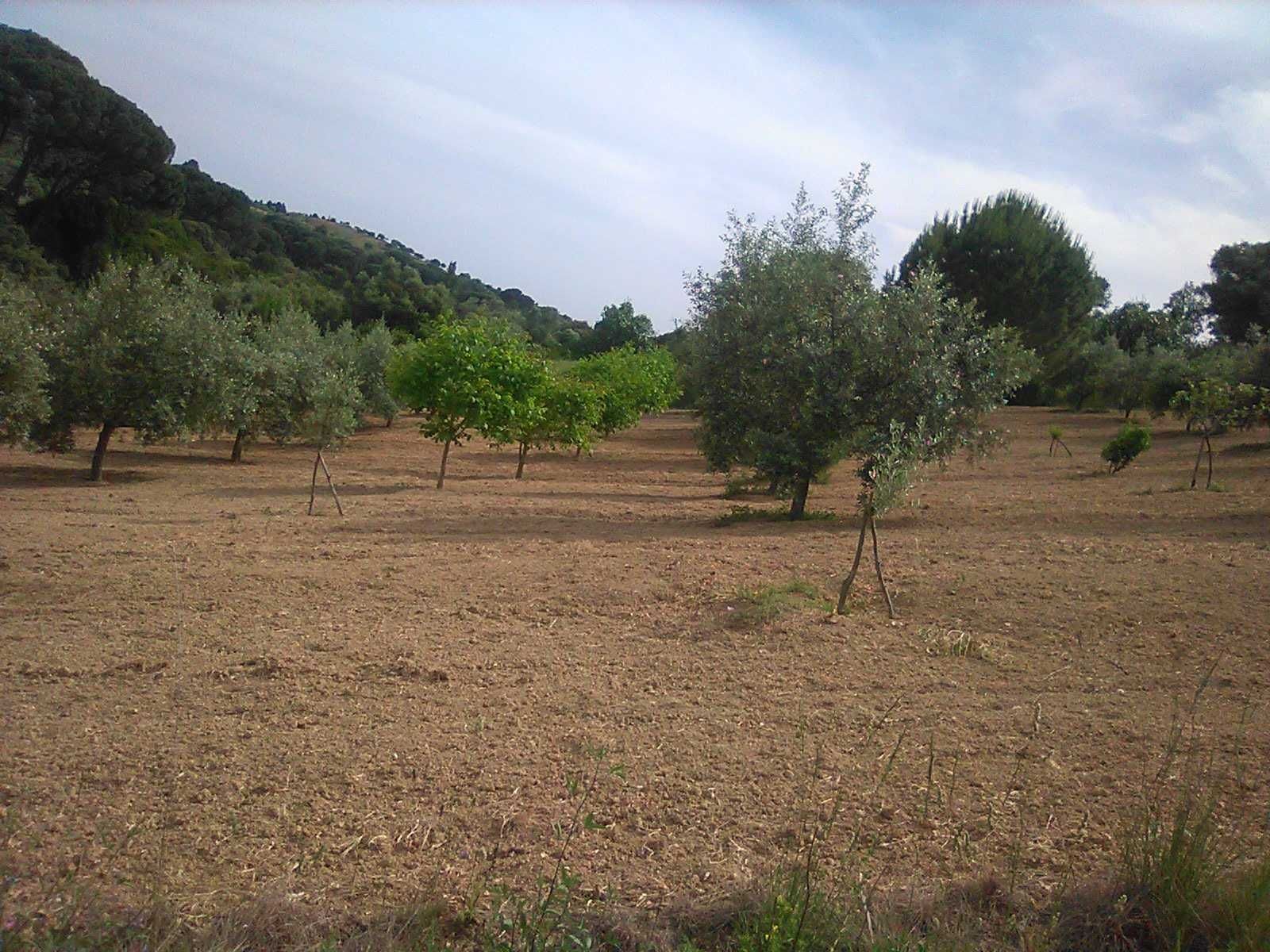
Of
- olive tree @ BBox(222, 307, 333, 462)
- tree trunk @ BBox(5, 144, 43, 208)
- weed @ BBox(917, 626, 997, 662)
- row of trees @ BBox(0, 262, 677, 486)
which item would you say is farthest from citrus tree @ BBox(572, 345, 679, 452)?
tree trunk @ BBox(5, 144, 43, 208)

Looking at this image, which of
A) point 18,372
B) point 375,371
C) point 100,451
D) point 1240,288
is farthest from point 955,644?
point 1240,288

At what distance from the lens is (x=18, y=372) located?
15797 mm

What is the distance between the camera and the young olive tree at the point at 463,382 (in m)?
19.1

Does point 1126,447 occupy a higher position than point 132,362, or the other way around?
point 1126,447

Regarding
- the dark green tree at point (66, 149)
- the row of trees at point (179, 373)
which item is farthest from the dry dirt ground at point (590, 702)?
the dark green tree at point (66, 149)

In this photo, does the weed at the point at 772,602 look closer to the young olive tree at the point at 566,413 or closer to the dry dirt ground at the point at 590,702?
the dry dirt ground at the point at 590,702

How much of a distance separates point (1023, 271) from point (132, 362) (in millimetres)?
31012

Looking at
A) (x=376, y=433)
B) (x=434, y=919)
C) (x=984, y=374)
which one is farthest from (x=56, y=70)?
(x=434, y=919)

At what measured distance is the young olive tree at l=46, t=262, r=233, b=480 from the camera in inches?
711

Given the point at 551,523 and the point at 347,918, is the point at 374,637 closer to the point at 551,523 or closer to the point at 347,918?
the point at 347,918

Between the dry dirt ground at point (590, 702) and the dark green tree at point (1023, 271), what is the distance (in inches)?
1088

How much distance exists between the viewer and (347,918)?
3338 millimetres

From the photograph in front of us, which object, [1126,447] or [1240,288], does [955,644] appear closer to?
[1126,447]

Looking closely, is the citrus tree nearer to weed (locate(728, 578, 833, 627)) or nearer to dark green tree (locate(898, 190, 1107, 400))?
dark green tree (locate(898, 190, 1107, 400))
